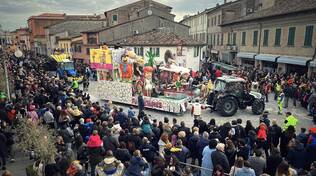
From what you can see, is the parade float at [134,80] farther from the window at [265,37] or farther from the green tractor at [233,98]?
the window at [265,37]

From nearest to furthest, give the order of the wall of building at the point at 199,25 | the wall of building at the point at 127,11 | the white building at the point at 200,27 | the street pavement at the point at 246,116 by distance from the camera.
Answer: the street pavement at the point at 246,116 < the wall of building at the point at 127,11 < the white building at the point at 200,27 < the wall of building at the point at 199,25

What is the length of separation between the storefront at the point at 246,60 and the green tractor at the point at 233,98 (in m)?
14.0

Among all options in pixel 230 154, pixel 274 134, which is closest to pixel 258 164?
pixel 230 154

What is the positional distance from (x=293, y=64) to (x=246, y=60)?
925 cm

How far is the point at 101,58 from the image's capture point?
16.9 m

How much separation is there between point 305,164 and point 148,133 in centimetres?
449

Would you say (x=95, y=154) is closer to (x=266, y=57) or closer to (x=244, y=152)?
(x=244, y=152)

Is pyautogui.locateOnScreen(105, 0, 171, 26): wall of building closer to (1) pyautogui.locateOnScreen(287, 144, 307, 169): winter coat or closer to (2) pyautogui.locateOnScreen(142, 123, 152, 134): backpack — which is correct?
(2) pyautogui.locateOnScreen(142, 123, 152, 134): backpack

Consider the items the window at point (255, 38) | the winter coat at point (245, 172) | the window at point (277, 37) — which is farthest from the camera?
the window at point (255, 38)

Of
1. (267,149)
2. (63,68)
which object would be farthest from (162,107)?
(63,68)

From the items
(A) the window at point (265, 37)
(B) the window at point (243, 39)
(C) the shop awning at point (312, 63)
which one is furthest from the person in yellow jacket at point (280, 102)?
(B) the window at point (243, 39)

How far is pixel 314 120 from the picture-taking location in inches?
516

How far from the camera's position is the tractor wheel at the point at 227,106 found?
45.5ft

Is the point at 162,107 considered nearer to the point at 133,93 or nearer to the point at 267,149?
the point at 133,93
